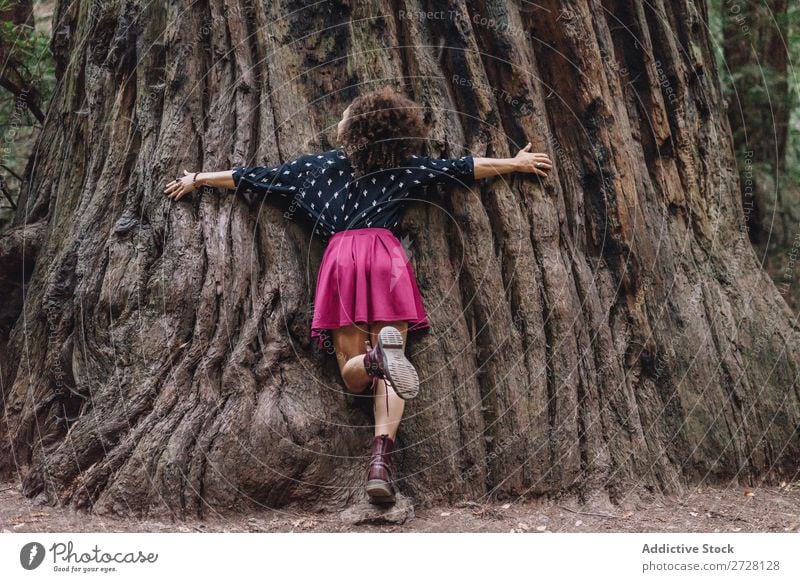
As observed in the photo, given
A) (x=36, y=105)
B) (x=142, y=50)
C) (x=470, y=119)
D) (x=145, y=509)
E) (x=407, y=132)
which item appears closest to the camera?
(x=145, y=509)

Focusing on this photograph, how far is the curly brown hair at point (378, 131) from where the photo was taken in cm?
451

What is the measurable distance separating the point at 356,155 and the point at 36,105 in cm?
454

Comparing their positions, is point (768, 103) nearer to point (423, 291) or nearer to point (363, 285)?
point (423, 291)

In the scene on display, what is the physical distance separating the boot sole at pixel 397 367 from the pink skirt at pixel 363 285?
1.24ft

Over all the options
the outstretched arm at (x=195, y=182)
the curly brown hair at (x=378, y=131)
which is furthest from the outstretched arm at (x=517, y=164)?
the outstretched arm at (x=195, y=182)

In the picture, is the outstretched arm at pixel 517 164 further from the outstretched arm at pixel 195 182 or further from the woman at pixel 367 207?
the outstretched arm at pixel 195 182

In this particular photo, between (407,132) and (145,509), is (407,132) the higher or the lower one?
the higher one

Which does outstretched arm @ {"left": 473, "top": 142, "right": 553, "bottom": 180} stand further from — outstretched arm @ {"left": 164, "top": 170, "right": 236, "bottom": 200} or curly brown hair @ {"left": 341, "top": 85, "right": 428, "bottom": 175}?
outstretched arm @ {"left": 164, "top": 170, "right": 236, "bottom": 200}

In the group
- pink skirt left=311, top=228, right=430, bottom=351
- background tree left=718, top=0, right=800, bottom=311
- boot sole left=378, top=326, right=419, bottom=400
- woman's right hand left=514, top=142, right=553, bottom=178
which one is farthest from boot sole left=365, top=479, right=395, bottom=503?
background tree left=718, top=0, right=800, bottom=311

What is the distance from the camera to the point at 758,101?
303 inches

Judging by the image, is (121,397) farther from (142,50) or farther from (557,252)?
(557,252)

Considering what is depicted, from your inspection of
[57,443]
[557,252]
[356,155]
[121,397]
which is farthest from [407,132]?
[57,443]

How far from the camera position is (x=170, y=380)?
4547mm
